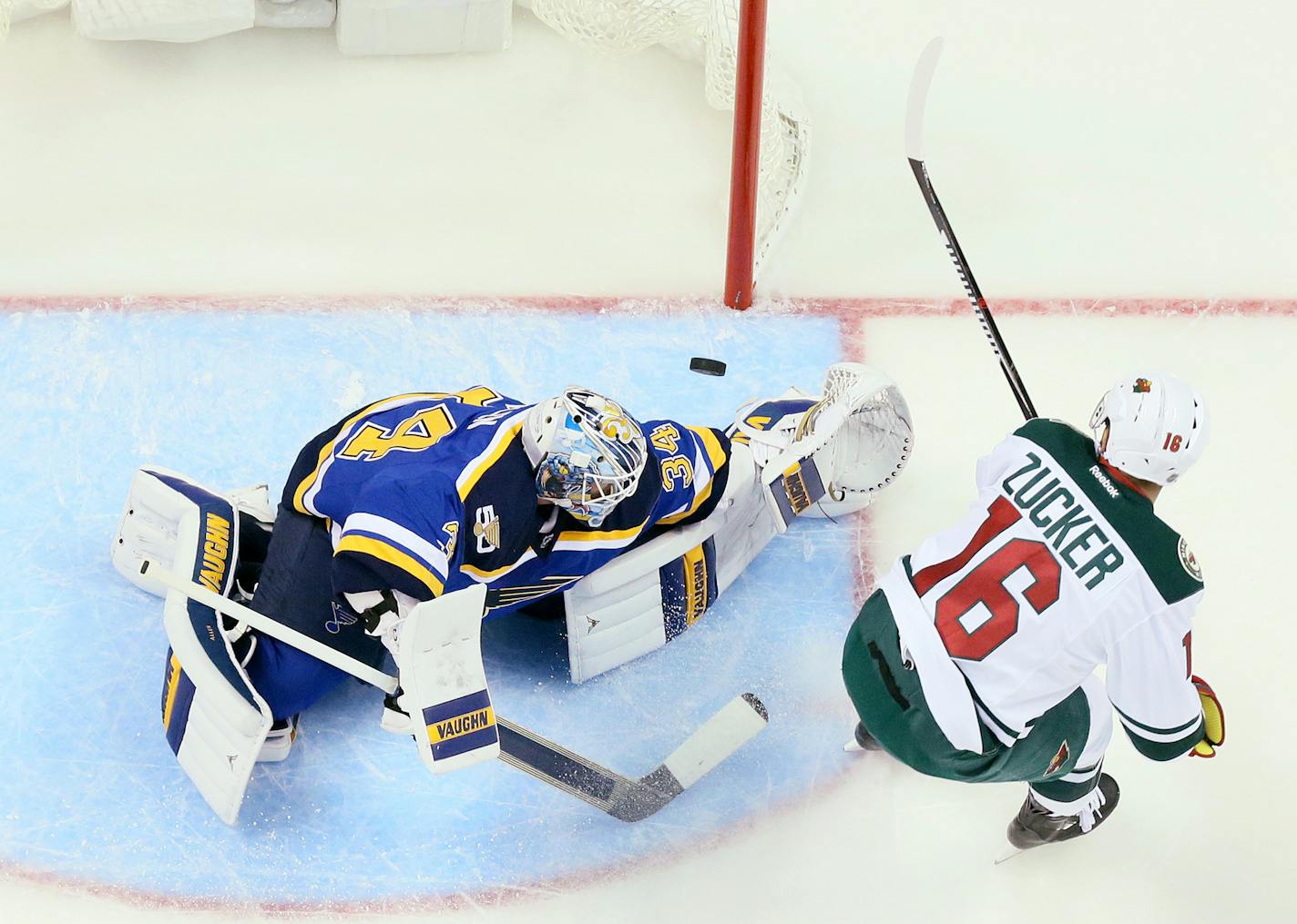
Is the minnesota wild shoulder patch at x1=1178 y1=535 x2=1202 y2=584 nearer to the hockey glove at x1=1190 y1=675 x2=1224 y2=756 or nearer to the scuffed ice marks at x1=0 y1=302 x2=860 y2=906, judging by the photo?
the hockey glove at x1=1190 y1=675 x2=1224 y2=756

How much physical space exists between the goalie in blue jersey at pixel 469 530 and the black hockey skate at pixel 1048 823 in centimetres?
84

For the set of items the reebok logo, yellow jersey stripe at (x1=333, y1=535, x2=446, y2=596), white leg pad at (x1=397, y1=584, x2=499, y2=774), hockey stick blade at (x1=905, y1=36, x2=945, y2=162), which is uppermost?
hockey stick blade at (x1=905, y1=36, x2=945, y2=162)

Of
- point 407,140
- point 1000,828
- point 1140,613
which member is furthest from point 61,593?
point 1140,613

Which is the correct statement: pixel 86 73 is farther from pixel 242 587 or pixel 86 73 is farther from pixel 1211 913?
pixel 1211 913

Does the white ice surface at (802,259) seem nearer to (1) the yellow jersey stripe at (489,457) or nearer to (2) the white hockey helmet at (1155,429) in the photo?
(1) the yellow jersey stripe at (489,457)

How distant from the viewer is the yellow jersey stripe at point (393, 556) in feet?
9.95

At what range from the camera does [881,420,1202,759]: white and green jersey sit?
107 inches

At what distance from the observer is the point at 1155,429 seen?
272cm

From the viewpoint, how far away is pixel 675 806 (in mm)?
3498

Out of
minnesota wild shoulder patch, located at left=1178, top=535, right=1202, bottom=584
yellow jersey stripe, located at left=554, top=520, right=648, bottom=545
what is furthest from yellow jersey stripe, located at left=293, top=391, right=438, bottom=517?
minnesota wild shoulder patch, located at left=1178, top=535, right=1202, bottom=584

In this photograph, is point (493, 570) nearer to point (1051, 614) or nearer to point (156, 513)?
point (156, 513)

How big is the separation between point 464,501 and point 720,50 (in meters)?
2.08

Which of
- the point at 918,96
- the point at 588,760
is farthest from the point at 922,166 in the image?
the point at 588,760

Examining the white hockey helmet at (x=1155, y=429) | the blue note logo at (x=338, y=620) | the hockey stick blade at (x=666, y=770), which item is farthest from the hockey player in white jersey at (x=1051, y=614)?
the blue note logo at (x=338, y=620)
